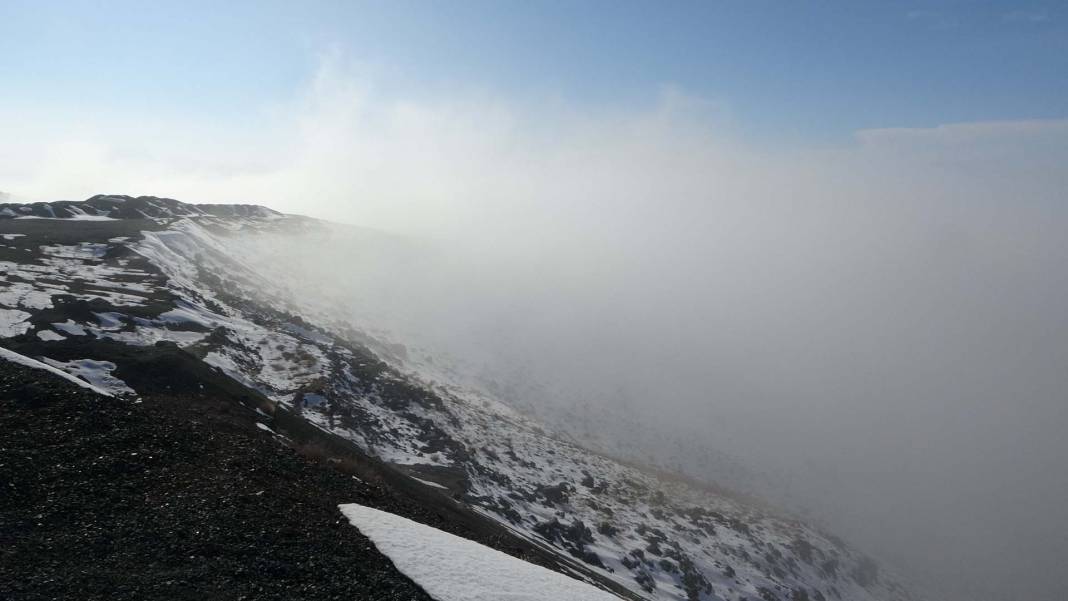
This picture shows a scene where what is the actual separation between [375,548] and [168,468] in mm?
6020

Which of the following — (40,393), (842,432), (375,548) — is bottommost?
(842,432)

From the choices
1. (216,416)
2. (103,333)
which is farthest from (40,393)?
(103,333)

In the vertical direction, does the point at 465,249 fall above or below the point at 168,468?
above

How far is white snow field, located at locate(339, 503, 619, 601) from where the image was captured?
11438 mm

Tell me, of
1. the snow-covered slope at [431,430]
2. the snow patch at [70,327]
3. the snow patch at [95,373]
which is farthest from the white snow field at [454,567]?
the snow patch at [70,327]

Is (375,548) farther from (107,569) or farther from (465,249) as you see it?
(465,249)

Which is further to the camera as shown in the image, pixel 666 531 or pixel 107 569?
pixel 666 531

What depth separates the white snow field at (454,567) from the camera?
11.4 metres

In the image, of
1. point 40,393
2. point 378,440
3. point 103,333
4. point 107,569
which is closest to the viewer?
point 107,569

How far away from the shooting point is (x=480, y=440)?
36.0m

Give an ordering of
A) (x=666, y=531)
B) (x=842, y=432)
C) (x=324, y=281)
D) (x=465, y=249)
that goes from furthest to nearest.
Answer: (x=465, y=249) < (x=842, y=432) < (x=324, y=281) < (x=666, y=531)

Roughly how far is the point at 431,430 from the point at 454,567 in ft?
70.9

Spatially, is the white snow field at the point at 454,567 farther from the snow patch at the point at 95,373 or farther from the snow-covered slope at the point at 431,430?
the snow patch at the point at 95,373

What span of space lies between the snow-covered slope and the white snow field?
9838mm
